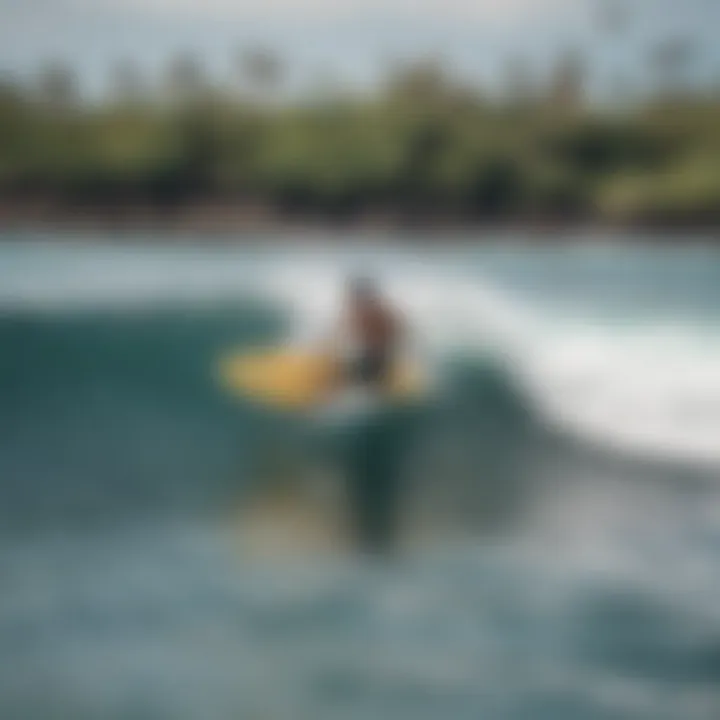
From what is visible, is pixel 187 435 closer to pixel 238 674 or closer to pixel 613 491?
pixel 238 674

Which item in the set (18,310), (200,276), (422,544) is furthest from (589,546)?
(18,310)

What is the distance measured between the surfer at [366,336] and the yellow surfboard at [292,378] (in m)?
0.01

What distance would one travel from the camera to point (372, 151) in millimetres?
1136

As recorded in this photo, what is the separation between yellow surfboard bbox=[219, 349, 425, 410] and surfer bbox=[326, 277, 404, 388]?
0.5 inches

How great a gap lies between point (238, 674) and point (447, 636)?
0.64 feet

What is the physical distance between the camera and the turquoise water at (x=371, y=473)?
1.07m

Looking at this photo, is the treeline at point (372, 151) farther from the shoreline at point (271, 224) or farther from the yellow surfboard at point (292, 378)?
the yellow surfboard at point (292, 378)

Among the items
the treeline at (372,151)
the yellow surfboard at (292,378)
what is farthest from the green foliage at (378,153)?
the yellow surfboard at (292,378)

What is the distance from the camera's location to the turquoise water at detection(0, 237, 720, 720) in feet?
3.50

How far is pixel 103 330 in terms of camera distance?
3.67 ft

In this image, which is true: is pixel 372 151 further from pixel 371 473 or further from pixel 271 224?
pixel 371 473

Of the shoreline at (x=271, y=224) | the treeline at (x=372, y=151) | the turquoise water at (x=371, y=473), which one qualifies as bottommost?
the turquoise water at (x=371, y=473)

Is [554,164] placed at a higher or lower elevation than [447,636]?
higher

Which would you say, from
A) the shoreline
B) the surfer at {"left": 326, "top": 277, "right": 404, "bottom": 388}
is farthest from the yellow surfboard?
the shoreline
